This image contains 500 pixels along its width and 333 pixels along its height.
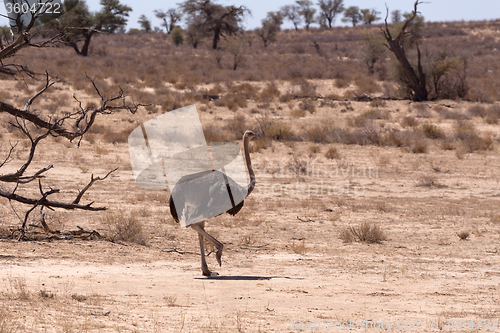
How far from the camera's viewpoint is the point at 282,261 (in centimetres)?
745

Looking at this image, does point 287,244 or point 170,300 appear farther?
point 287,244

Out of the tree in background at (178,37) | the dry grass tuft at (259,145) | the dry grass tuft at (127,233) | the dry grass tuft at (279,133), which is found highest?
the tree in background at (178,37)

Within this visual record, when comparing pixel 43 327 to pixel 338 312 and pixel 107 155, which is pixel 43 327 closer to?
pixel 338 312

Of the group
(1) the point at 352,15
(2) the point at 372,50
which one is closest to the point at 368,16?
(1) the point at 352,15

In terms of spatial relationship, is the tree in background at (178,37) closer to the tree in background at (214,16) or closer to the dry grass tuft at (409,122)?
the tree in background at (214,16)

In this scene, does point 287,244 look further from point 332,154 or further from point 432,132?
point 432,132

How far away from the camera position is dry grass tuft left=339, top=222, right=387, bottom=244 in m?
8.62

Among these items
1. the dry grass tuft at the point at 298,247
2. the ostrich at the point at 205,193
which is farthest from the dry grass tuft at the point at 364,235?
the ostrich at the point at 205,193

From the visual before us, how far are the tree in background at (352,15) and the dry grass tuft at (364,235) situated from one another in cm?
8800

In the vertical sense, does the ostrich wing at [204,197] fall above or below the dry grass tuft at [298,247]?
above

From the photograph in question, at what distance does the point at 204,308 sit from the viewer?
4953 mm

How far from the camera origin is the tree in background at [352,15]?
9131 cm

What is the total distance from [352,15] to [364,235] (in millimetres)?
89323

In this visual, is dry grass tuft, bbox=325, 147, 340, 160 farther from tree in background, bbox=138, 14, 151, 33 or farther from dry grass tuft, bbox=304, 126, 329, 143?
tree in background, bbox=138, 14, 151, 33
